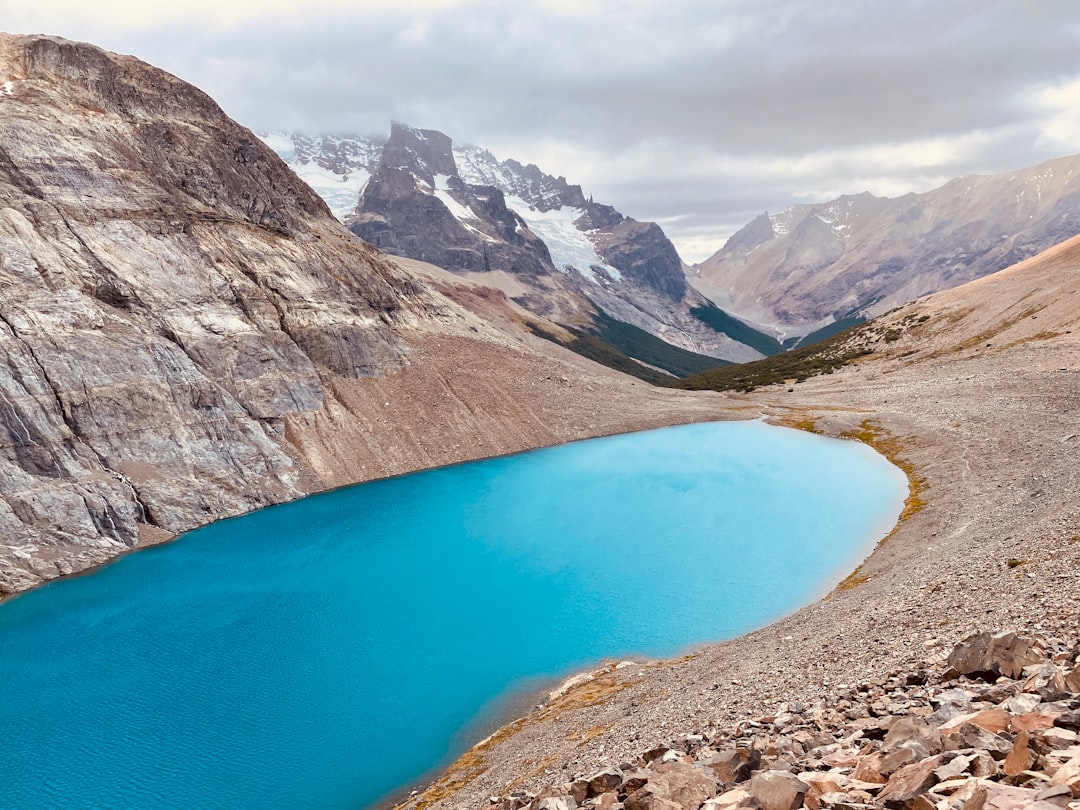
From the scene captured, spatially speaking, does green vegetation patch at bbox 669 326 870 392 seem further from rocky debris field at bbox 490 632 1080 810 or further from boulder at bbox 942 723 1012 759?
boulder at bbox 942 723 1012 759

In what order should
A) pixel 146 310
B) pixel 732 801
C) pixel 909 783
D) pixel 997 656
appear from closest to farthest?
1. pixel 909 783
2. pixel 732 801
3. pixel 997 656
4. pixel 146 310

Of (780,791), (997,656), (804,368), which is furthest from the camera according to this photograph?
(804,368)

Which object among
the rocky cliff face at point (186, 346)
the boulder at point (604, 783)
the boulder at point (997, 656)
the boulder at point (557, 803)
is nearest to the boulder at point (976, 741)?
the boulder at point (997, 656)

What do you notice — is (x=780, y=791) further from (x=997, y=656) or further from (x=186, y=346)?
(x=186, y=346)

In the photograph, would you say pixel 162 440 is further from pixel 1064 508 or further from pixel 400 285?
pixel 1064 508

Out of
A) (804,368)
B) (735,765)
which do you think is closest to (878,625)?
(735,765)

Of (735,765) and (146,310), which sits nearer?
(735,765)

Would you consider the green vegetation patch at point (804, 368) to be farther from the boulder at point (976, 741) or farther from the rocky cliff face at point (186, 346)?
the boulder at point (976, 741)

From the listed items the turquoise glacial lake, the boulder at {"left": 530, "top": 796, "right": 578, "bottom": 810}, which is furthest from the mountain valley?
the turquoise glacial lake
